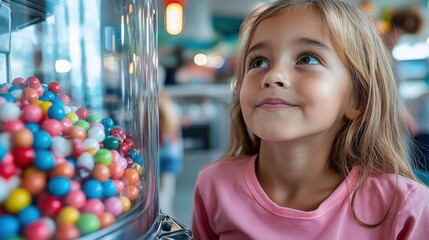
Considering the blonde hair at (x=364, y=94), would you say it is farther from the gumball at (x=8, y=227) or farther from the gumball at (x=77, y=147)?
the gumball at (x=8, y=227)

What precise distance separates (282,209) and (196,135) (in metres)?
3.22

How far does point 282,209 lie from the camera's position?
27.8 inches

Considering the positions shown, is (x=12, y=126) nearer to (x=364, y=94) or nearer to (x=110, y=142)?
(x=110, y=142)

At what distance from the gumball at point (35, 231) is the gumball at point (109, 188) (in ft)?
0.26

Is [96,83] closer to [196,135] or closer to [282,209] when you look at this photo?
[282,209]

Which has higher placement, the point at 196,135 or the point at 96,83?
the point at 96,83

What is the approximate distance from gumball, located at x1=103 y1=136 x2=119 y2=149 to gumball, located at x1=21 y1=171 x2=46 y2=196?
116 millimetres

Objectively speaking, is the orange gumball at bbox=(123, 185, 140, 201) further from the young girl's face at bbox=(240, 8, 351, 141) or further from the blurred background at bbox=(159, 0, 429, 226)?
the blurred background at bbox=(159, 0, 429, 226)

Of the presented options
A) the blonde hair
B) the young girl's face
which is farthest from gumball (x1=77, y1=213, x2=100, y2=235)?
the blonde hair

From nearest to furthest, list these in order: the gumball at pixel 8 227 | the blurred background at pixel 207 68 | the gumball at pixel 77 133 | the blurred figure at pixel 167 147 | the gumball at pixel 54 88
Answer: the gumball at pixel 8 227 → the gumball at pixel 77 133 → the gumball at pixel 54 88 → the blurred figure at pixel 167 147 → the blurred background at pixel 207 68

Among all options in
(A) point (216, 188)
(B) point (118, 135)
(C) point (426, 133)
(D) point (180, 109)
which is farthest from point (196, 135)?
(B) point (118, 135)

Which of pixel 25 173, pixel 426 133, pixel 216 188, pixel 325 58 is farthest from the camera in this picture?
pixel 426 133

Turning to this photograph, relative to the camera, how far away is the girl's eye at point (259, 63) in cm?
72

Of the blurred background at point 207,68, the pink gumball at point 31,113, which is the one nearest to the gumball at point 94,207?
the pink gumball at point 31,113
